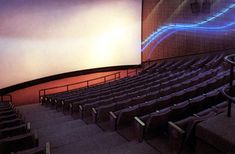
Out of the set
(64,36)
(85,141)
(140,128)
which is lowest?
(85,141)

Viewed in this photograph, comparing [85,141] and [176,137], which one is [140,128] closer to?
[176,137]

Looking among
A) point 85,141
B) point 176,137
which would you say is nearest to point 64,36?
point 85,141

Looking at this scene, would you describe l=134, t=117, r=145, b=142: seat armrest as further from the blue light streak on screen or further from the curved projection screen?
the curved projection screen

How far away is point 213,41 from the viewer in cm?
732

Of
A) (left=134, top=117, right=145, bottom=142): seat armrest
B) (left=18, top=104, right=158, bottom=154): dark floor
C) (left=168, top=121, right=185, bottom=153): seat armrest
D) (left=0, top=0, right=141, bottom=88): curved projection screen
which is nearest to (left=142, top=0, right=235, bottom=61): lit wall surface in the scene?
(left=0, top=0, right=141, bottom=88): curved projection screen

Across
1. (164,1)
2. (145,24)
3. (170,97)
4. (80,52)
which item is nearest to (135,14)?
(145,24)

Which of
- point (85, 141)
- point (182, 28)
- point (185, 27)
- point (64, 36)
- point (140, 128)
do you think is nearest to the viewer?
point (140, 128)

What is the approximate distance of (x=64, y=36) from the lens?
891 centimetres

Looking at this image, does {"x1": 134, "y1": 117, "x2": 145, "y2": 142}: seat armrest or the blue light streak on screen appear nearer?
{"x1": 134, "y1": 117, "x2": 145, "y2": 142}: seat armrest

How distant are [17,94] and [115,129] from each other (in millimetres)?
6050

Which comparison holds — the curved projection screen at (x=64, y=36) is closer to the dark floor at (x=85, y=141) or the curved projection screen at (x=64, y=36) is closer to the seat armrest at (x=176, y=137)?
the dark floor at (x=85, y=141)

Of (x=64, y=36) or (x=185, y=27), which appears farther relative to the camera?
(x=64, y=36)

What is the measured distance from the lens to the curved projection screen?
7.94 m

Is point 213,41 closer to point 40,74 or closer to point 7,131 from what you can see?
point 40,74
